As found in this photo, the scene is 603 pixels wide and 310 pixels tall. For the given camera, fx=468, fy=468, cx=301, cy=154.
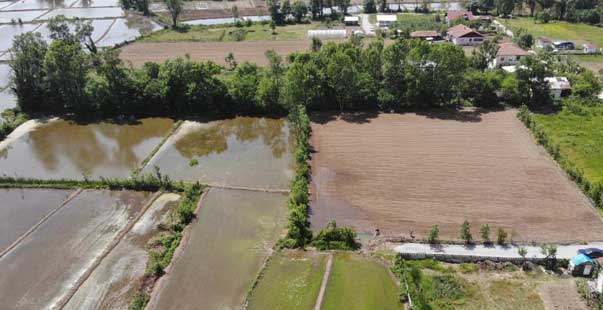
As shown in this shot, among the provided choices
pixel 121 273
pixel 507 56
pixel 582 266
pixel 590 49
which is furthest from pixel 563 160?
pixel 590 49

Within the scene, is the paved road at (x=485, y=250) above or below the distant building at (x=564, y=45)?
below

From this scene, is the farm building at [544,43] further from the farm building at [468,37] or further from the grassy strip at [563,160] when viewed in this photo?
the grassy strip at [563,160]

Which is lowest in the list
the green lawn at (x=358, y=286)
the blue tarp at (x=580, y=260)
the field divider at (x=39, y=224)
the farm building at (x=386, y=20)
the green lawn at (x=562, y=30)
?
the green lawn at (x=358, y=286)

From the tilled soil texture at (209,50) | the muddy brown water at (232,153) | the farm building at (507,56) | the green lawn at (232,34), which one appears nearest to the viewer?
the muddy brown water at (232,153)

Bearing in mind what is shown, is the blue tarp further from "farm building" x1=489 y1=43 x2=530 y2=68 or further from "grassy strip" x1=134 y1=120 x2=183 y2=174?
"farm building" x1=489 y1=43 x2=530 y2=68

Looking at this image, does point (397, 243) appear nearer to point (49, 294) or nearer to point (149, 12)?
point (49, 294)

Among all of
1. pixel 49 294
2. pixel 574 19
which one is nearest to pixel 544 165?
pixel 49 294

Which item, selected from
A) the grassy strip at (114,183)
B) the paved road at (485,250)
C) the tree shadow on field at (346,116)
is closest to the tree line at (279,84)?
the tree shadow on field at (346,116)

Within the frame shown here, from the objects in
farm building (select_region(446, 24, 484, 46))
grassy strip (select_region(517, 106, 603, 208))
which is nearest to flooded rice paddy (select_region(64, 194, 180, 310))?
grassy strip (select_region(517, 106, 603, 208))
